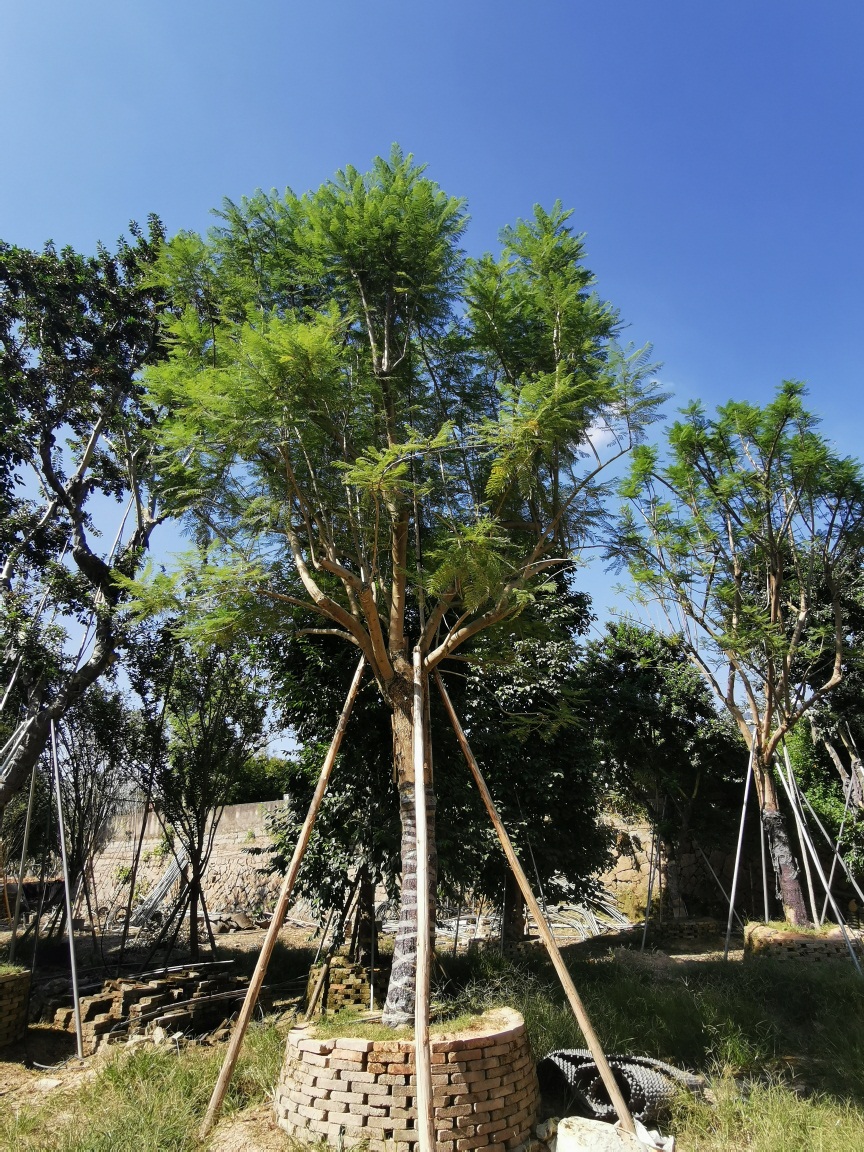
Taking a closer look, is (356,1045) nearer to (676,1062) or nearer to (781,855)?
(676,1062)

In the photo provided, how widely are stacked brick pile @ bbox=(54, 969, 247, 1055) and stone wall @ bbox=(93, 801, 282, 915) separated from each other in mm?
5927

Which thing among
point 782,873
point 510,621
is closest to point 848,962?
point 782,873

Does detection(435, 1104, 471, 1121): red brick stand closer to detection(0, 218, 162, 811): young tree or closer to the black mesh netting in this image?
the black mesh netting

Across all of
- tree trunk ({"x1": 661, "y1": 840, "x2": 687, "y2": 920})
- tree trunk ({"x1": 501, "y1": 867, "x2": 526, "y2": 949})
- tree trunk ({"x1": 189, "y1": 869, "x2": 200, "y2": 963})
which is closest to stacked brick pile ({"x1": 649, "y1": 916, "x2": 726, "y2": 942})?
tree trunk ({"x1": 661, "y1": 840, "x2": 687, "y2": 920})

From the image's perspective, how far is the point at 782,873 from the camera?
32.8 feet

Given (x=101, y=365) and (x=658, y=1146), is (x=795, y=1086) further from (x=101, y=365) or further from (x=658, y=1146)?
(x=101, y=365)

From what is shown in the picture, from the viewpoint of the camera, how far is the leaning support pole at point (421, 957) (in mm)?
3322

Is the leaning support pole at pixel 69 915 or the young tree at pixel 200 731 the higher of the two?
the young tree at pixel 200 731

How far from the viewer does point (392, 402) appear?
6.07 meters

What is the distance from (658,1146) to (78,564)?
914 cm

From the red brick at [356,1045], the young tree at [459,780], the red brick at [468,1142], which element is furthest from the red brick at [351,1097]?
the young tree at [459,780]

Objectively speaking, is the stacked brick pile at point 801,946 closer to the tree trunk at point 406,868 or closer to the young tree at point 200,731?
the tree trunk at point 406,868

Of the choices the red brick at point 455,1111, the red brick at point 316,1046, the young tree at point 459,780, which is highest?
the young tree at point 459,780

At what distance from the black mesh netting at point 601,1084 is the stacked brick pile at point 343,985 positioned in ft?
8.79
